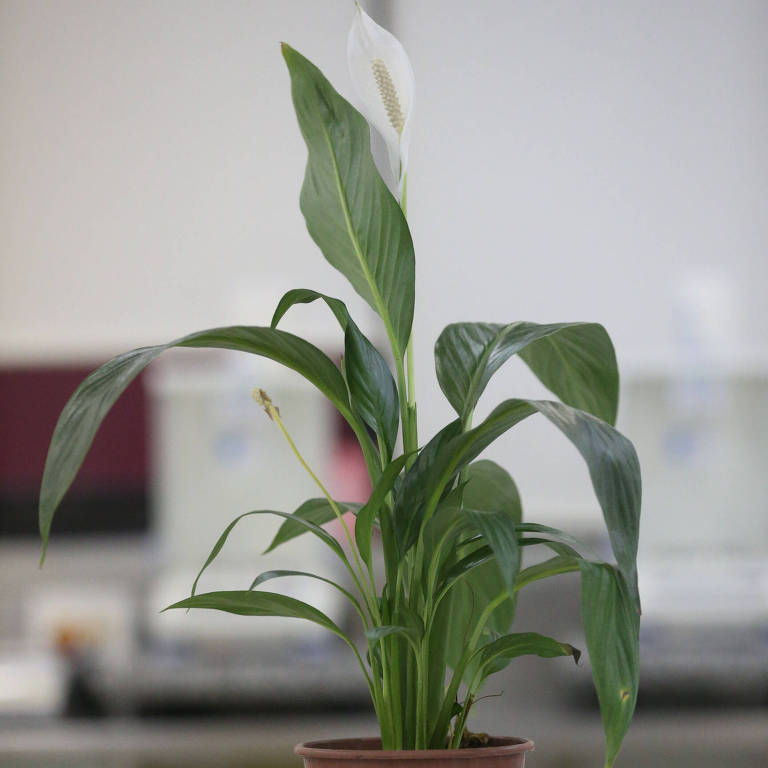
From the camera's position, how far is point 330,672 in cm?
222

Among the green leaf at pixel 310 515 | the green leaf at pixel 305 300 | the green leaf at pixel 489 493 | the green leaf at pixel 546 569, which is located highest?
the green leaf at pixel 305 300

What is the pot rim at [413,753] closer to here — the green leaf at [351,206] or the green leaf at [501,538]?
the green leaf at [501,538]

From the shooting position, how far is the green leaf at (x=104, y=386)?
0.57 m

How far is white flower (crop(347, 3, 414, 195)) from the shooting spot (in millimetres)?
715

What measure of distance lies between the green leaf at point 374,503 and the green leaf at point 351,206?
0.11 meters

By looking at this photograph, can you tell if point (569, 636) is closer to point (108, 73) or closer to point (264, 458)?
point (264, 458)

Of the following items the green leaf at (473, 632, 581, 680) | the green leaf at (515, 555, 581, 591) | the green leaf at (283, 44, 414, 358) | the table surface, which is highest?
the green leaf at (283, 44, 414, 358)

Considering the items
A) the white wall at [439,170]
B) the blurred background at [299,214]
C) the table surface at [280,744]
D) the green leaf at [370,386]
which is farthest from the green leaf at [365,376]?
the white wall at [439,170]

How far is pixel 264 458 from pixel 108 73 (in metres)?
1.44

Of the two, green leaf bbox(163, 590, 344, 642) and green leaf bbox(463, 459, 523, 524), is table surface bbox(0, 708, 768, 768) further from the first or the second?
green leaf bbox(163, 590, 344, 642)

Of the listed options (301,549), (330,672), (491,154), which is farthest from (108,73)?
(330,672)

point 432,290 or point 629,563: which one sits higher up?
point 432,290

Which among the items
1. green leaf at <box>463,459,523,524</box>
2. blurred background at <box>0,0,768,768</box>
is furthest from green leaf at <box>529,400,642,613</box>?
blurred background at <box>0,0,768,768</box>

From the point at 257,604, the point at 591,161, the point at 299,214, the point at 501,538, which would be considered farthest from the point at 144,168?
the point at 501,538
